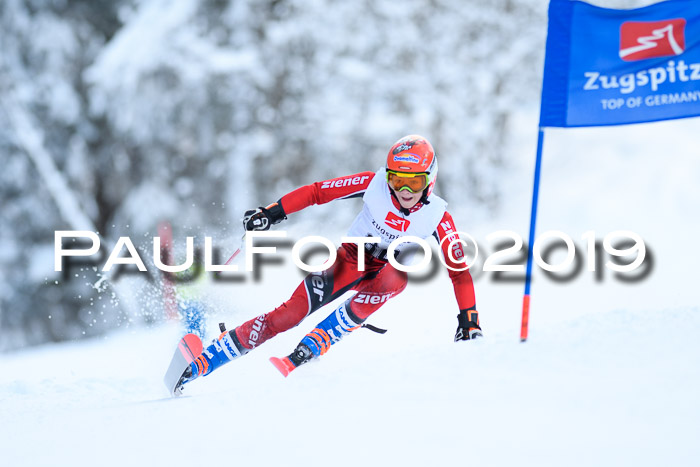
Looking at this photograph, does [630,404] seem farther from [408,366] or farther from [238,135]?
[238,135]

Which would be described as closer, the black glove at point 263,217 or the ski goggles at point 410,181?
the ski goggles at point 410,181

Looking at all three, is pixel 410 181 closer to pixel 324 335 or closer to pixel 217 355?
pixel 324 335

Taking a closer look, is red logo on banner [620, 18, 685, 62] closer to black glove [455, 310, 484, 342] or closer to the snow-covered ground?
the snow-covered ground

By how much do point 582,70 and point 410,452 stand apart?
269 cm

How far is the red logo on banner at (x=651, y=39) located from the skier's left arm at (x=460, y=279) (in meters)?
1.46

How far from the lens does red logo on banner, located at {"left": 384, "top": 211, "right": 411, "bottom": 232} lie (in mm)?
4590

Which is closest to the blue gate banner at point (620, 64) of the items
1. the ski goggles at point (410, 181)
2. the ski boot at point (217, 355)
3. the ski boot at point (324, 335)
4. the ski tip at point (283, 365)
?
the ski goggles at point (410, 181)

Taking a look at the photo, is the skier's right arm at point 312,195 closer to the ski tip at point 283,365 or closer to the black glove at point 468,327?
the ski tip at point 283,365

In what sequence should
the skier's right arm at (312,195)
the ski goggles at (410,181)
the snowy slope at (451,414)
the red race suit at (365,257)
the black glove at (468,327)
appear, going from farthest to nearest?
the skier's right arm at (312,195) → the red race suit at (365,257) → the ski goggles at (410,181) → the black glove at (468,327) → the snowy slope at (451,414)

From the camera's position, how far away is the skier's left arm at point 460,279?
434 cm

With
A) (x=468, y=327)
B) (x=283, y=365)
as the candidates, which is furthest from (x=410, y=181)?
(x=283, y=365)

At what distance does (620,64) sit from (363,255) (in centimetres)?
192

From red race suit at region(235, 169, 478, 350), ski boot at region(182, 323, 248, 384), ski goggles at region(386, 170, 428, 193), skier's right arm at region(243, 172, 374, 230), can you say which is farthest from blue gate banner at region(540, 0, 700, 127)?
ski boot at region(182, 323, 248, 384)

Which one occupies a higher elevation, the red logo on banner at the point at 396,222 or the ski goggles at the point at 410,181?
the ski goggles at the point at 410,181
